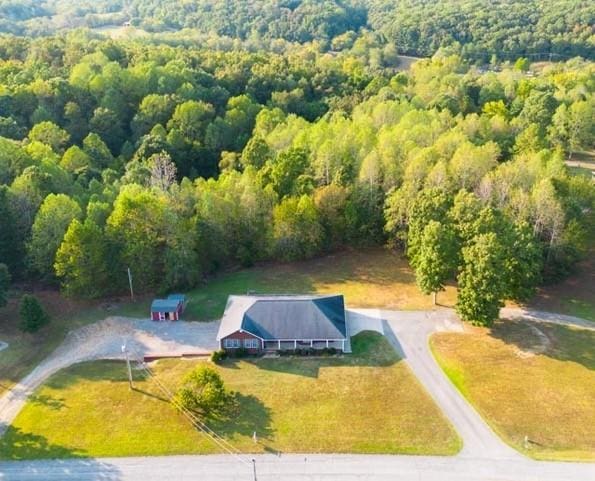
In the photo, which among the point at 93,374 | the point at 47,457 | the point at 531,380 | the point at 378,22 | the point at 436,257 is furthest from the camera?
the point at 378,22

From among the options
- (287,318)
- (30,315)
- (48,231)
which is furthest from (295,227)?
(30,315)

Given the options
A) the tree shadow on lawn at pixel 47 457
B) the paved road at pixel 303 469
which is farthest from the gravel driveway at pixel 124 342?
the paved road at pixel 303 469

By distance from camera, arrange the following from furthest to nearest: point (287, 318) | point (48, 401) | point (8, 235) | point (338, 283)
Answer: point (338, 283) → point (8, 235) → point (287, 318) → point (48, 401)

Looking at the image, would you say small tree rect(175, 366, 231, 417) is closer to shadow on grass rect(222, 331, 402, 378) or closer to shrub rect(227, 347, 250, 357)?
shadow on grass rect(222, 331, 402, 378)

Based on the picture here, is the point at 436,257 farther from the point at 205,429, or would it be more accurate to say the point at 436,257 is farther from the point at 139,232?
the point at 139,232

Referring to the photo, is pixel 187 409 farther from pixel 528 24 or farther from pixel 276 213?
pixel 528 24

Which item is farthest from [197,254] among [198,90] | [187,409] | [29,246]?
[198,90]

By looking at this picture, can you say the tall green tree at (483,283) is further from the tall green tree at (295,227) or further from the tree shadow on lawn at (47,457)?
the tree shadow on lawn at (47,457)
